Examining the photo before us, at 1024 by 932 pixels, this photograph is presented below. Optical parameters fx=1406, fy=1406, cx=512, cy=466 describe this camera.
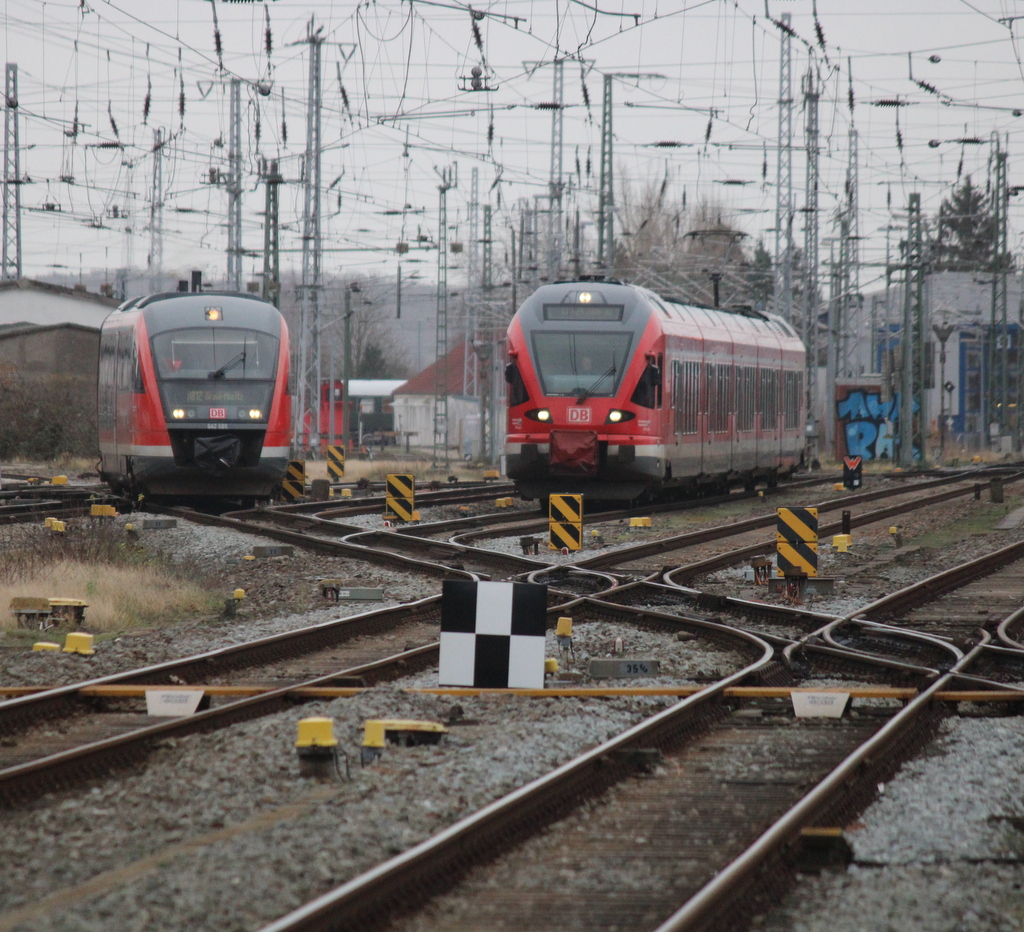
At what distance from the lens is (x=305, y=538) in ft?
55.9

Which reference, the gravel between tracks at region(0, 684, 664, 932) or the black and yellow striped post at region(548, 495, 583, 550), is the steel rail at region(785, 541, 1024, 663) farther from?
the black and yellow striped post at region(548, 495, 583, 550)

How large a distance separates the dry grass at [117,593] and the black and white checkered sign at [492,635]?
4051mm

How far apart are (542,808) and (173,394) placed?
16.0m

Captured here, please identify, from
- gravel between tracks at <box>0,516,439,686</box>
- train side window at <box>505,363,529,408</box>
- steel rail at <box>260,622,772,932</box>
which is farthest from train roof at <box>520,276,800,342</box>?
steel rail at <box>260,622,772,932</box>

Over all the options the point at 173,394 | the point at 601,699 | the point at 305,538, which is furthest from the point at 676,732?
the point at 173,394

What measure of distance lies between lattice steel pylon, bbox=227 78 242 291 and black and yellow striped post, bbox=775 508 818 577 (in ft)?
91.9

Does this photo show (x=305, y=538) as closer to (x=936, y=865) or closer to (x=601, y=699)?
(x=601, y=699)

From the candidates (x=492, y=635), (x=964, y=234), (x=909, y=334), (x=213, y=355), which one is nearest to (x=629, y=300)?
(x=213, y=355)

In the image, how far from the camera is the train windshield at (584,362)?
71.3 ft

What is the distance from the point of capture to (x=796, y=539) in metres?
13.4

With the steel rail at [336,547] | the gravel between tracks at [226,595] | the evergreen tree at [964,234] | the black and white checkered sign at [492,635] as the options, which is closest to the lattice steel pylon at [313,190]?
the steel rail at [336,547]

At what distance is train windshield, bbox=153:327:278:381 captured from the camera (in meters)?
20.7

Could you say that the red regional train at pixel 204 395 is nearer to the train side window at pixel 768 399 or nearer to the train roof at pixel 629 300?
the train roof at pixel 629 300

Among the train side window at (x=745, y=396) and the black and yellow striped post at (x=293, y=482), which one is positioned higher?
the train side window at (x=745, y=396)
